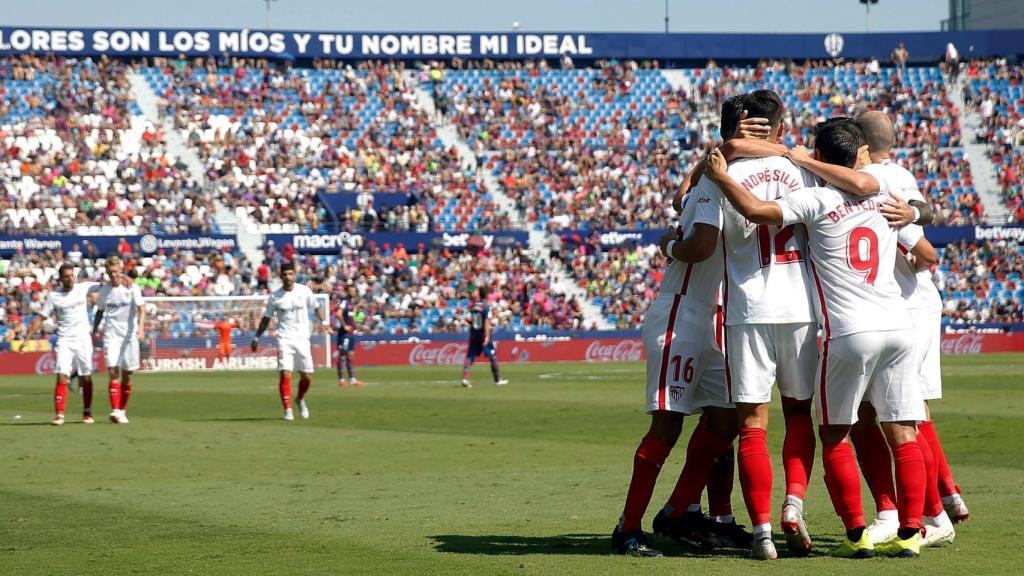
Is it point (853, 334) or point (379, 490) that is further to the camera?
point (379, 490)

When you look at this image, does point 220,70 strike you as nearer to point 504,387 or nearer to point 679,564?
point 504,387

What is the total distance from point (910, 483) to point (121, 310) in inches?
610

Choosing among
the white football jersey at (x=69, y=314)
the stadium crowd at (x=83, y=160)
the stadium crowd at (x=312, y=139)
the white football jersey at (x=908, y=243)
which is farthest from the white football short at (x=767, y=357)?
the stadium crowd at (x=312, y=139)

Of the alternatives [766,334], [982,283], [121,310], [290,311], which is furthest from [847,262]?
[982,283]

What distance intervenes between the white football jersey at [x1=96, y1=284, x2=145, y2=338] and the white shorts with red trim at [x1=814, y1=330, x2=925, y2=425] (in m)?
15.0

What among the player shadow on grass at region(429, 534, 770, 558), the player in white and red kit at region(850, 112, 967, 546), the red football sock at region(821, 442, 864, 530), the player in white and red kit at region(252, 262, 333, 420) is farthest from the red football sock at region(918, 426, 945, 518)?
the player in white and red kit at region(252, 262, 333, 420)

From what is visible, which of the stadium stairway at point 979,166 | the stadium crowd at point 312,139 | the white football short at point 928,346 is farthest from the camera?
the stadium stairway at point 979,166

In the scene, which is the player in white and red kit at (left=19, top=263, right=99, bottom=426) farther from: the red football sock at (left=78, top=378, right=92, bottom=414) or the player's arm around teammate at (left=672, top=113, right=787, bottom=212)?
the player's arm around teammate at (left=672, top=113, right=787, bottom=212)

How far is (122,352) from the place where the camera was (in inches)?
810

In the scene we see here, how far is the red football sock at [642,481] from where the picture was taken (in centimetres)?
789

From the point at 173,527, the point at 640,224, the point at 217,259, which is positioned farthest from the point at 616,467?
the point at 640,224

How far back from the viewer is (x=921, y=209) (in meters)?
8.00

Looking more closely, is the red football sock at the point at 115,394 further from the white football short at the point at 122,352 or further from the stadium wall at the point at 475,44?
the stadium wall at the point at 475,44

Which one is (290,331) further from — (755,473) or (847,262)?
(847,262)
